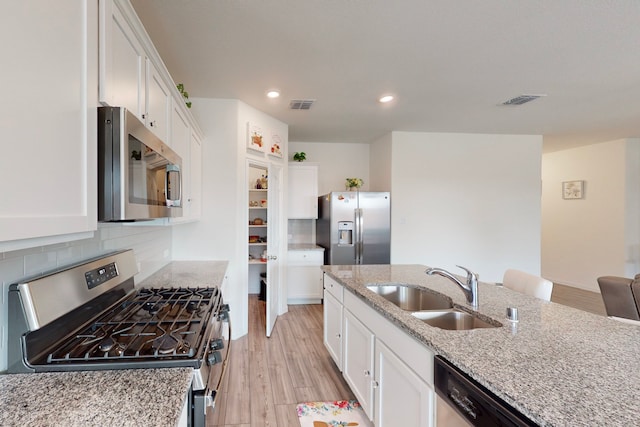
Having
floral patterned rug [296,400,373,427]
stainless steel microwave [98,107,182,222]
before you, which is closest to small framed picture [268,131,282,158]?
stainless steel microwave [98,107,182,222]

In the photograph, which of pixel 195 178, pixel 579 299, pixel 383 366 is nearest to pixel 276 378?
pixel 383 366

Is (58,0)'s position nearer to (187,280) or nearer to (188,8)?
(188,8)

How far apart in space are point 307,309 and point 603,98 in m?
4.36

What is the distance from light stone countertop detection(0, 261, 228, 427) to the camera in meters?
0.78

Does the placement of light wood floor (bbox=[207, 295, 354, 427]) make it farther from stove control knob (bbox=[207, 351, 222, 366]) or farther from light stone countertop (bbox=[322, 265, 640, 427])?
light stone countertop (bbox=[322, 265, 640, 427])

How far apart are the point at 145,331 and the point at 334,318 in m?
1.62

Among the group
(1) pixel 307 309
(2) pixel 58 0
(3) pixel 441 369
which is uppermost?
(2) pixel 58 0

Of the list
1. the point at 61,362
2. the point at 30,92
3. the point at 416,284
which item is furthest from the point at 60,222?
the point at 416,284

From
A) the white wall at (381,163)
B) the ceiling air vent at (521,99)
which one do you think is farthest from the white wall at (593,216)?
the white wall at (381,163)

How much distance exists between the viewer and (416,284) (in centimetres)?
224

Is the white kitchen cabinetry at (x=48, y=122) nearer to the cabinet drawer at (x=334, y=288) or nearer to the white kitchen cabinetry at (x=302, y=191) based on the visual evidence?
the cabinet drawer at (x=334, y=288)

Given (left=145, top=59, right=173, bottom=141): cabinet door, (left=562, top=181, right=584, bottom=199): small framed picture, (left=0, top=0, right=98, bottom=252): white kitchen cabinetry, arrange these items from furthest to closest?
(left=562, top=181, right=584, bottom=199): small framed picture, (left=145, top=59, right=173, bottom=141): cabinet door, (left=0, top=0, right=98, bottom=252): white kitchen cabinetry

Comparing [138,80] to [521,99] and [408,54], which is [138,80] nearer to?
[408,54]

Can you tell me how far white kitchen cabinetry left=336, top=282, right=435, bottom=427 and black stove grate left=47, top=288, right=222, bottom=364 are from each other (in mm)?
899
